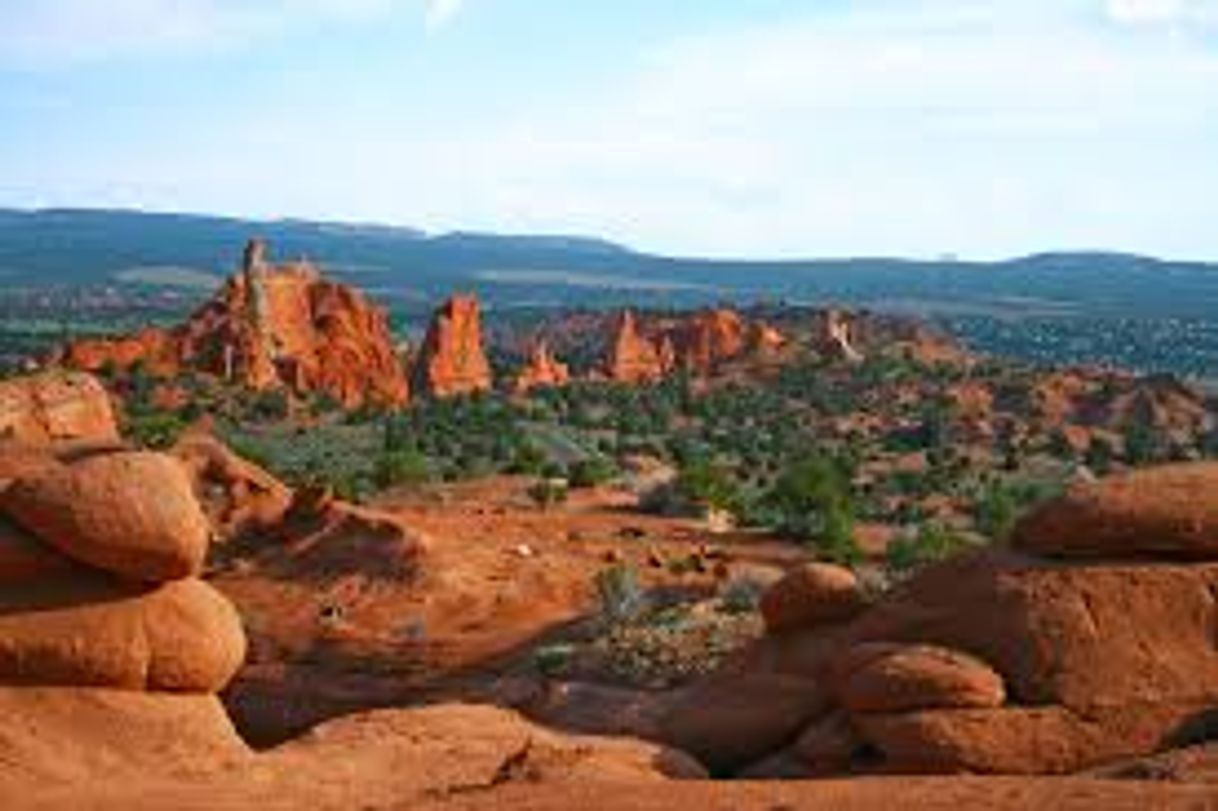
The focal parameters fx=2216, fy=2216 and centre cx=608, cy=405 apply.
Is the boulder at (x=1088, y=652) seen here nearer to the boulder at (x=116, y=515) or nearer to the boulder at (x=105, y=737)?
the boulder at (x=105, y=737)

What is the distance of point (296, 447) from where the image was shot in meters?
66.9

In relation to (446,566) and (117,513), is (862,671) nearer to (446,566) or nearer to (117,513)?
(117,513)

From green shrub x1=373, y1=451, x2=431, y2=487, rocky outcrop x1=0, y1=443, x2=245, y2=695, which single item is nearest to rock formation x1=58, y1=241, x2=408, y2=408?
green shrub x1=373, y1=451, x2=431, y2=487

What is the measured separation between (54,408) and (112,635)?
27342 millimetres

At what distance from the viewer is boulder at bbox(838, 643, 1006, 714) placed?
19.8 metres

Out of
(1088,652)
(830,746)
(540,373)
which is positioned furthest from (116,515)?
(540,373)

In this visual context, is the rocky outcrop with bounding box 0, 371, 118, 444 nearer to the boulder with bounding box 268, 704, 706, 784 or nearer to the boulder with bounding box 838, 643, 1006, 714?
the boulder with bounding box 268, 704, 706, 784

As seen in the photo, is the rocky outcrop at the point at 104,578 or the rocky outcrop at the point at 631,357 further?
the rocky outcrop at the point at 631,357

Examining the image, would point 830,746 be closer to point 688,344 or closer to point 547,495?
point 547,495

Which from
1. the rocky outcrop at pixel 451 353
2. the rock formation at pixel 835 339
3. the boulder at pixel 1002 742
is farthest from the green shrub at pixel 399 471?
the rock formation at pixel 835 339

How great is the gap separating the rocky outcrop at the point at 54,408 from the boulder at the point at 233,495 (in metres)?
3.35

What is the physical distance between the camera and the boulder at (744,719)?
71.7 feet

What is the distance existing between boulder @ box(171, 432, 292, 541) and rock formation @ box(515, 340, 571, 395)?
180ft

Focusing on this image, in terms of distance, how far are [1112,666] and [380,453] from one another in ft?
153
